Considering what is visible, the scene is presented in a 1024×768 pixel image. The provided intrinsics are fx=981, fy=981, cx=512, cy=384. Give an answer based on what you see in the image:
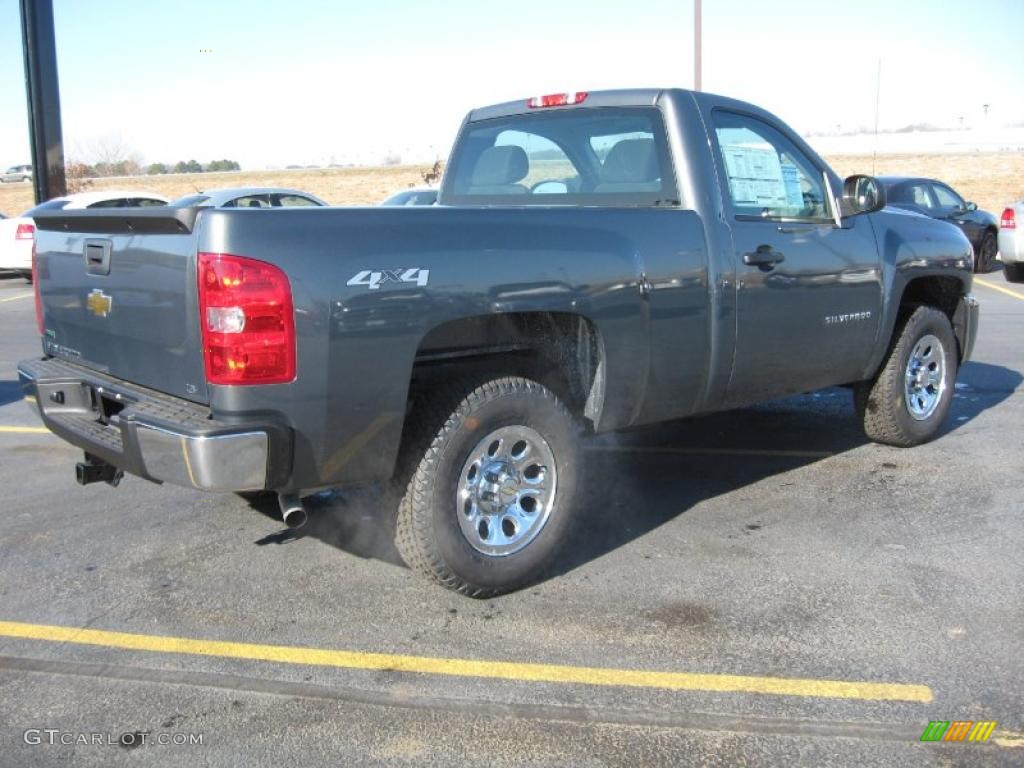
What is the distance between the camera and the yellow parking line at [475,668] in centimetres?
322

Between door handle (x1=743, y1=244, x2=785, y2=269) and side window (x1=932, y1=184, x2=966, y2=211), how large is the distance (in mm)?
13546

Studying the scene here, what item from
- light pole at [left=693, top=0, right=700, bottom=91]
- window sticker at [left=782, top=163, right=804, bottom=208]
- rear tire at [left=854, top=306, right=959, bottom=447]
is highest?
light pole at [left=693, top=0, right=700, bottom=91]

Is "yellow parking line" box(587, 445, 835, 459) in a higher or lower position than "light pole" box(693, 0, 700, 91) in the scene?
lower

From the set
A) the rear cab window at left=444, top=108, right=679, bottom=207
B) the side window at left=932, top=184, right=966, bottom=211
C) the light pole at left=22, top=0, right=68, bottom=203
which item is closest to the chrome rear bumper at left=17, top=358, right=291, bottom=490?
the rear cab window at left=444, top=108, right=679, bottom=207

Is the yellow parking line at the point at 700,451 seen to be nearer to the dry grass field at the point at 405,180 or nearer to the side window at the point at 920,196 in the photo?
the side window at the point at 920,196

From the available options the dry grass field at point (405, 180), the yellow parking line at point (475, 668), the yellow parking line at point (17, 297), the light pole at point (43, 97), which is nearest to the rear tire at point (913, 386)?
the yellow parking line at point (475, 668)

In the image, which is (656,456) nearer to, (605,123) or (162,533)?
(605,123)

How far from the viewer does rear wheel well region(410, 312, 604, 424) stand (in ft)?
12.4

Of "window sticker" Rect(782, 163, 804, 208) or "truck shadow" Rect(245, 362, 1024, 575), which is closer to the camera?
"truck shadow" Rect(245, 362, 1024, 575)

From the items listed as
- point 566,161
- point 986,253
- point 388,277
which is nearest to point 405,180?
point 986,253

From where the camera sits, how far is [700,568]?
4234 millimetres

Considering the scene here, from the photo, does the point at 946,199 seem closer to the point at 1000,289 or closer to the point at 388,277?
the point at 1000,289

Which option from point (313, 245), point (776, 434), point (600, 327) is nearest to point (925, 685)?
point (600, 327)

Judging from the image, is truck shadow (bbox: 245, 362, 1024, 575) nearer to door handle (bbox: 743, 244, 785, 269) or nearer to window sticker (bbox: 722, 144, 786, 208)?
door handle (bbox: 743, 244, 785, 269)
